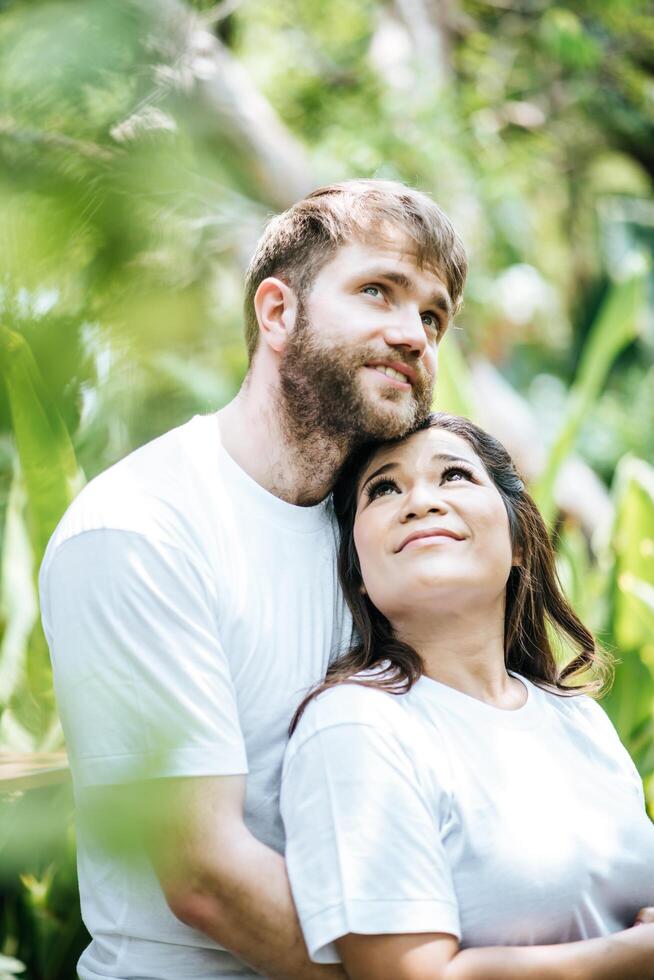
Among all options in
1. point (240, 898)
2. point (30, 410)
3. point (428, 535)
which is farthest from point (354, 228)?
point (30, 410)

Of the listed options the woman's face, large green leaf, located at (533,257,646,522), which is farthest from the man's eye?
large green leaf, located at (533,257,646,522)

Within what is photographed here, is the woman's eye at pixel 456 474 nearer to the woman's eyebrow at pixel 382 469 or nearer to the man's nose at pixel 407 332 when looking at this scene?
the woman's eyebrow at pixel 382 469

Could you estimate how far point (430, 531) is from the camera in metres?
1.55

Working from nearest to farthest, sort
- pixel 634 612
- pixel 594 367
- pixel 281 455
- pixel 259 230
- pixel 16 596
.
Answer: pixel 281 455
pixel 16 596
pixel 634 612
pixel 594 367
pixel 259 230

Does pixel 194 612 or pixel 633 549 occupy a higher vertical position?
pixel 194 612

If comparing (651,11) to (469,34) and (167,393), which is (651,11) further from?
(167,393)

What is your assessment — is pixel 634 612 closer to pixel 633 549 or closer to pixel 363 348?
pixel 633 549

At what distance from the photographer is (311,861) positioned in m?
1.31

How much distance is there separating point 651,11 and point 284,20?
2735 millimetres

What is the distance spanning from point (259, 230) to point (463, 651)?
2.37m

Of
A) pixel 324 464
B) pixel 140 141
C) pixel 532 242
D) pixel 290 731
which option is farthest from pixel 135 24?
pixel 532 242

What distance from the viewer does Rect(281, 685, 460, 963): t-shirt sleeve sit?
1271 millimetres

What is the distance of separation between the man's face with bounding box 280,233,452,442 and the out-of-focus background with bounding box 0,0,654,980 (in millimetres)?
131

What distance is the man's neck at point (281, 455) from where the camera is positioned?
1.71 m
